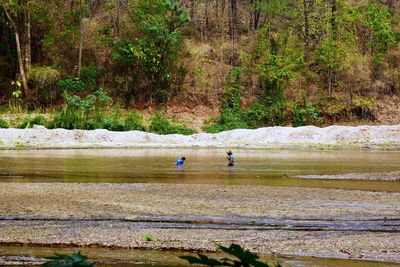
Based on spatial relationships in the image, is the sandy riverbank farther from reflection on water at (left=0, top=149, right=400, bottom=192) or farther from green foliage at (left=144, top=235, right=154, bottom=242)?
reflection on water at (left=0, top=149, right=400, bottom=192)

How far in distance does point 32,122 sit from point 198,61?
14.6m

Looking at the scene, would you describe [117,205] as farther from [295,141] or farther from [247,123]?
[247,123]

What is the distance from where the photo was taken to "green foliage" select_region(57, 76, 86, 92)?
45562mm

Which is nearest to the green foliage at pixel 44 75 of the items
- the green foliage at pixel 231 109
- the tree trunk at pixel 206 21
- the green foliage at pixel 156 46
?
the green foliage at pixel 156 46

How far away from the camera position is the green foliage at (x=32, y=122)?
40.0m

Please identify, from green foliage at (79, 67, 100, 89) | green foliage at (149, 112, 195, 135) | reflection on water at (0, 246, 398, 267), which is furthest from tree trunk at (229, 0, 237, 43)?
reflection on water at (0, 246, 398, 267)

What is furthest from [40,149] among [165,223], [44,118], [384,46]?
[384,46]

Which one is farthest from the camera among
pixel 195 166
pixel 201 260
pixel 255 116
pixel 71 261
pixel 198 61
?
pixel 198 61

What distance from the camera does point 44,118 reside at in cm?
4116

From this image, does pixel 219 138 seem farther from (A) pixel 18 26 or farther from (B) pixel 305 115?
(A) pixel 18 26

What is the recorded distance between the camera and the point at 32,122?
1588 inches

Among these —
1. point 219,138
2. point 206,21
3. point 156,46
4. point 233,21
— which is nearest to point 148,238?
point 219,138

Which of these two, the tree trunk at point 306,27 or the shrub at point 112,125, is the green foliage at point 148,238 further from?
the tree trunk at point 306,27

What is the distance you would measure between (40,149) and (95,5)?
2044cm
